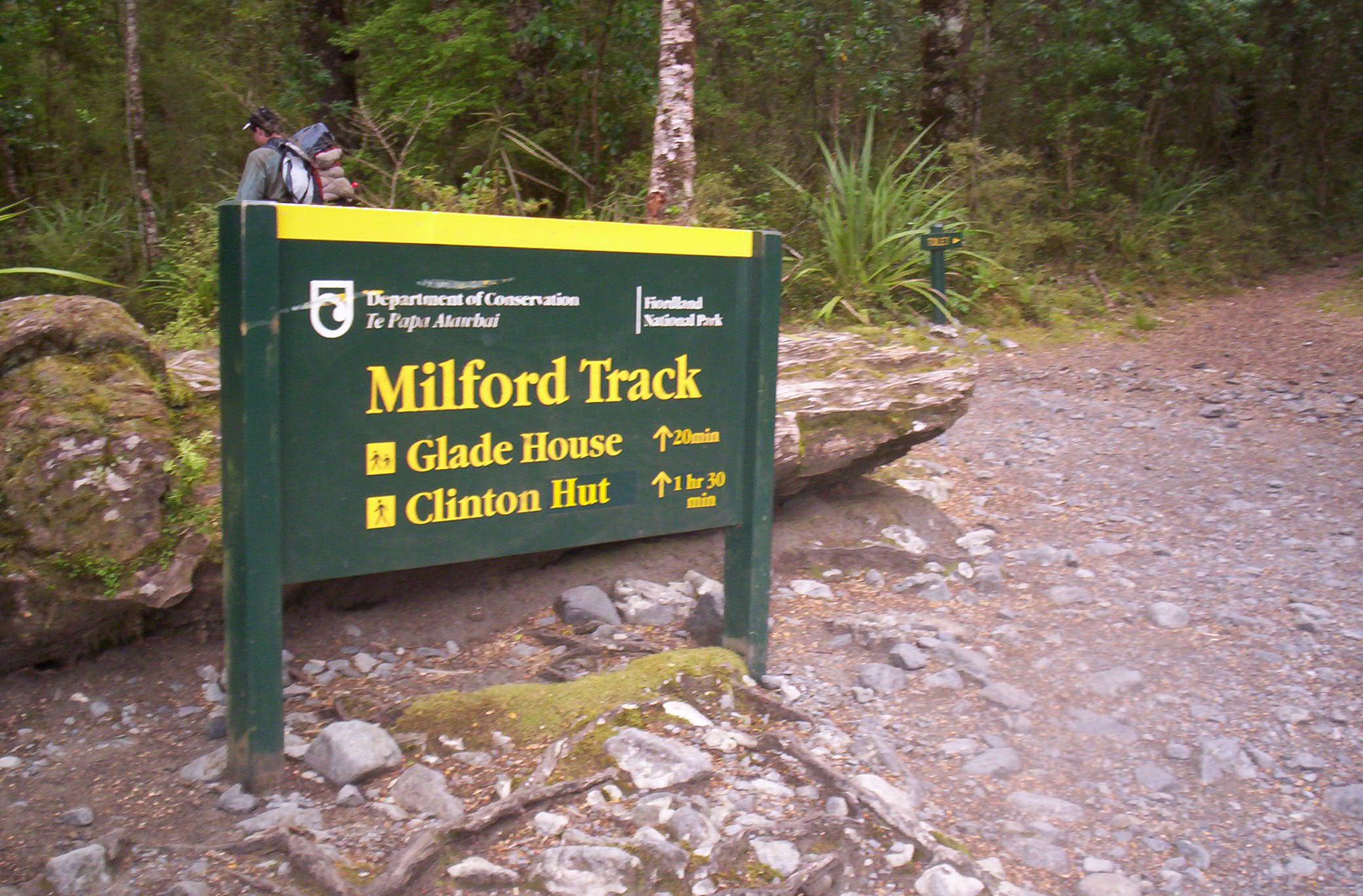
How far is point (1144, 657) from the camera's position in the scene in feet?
14.4

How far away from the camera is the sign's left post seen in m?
2.93

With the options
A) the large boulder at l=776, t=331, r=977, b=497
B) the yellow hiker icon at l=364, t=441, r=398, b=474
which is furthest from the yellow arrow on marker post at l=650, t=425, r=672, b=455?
the large boulder at l=776, t=331, r=977, b=497

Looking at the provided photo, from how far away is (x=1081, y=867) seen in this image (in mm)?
3176

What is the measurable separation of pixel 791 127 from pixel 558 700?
10801mm

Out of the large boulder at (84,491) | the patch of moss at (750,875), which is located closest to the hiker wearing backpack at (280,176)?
the large boulder at (84,491)

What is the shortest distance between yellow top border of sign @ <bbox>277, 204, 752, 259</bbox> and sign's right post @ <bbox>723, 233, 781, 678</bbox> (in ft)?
0.42

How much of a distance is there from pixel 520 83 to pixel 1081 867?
10014 millimetres

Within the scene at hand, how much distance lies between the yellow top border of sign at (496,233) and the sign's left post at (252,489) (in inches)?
4.5

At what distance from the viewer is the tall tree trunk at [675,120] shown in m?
7.80

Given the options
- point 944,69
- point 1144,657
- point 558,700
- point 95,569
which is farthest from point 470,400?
point 944,69

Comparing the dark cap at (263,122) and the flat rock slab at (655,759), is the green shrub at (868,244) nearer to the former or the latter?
the dark cap at (263,122)

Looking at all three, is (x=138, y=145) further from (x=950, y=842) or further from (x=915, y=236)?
(x=950, y=842)

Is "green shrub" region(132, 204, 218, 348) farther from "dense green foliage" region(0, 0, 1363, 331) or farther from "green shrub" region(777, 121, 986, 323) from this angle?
"green shrub" region(777, 121, 986, 323)

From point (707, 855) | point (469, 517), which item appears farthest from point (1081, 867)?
point (469, 517)
